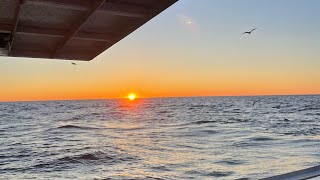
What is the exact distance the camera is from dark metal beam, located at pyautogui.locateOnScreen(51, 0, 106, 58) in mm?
4727

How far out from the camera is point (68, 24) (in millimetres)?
5758

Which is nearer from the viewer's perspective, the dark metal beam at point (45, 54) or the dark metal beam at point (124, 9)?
the dark metal beam at point (124, 9)

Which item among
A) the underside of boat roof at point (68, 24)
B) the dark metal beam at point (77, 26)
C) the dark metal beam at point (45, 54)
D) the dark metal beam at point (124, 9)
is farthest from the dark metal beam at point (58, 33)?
the dark metal beam at point (124, 9)

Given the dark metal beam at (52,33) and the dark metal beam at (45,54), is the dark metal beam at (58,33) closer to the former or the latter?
the dark metal beam at (52,33)

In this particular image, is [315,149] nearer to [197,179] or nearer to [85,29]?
[197,179]

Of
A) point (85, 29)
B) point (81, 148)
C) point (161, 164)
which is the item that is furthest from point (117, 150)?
point (85, 29)

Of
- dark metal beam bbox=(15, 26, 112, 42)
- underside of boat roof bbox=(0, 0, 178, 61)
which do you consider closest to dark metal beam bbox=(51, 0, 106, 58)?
underside of boat roof bbox=(0, 0, 178, 61)

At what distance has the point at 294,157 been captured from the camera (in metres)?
21.3

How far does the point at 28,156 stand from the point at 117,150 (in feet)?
20.6

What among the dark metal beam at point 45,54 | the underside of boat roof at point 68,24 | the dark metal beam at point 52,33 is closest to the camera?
the underside of boat roof at point 68,24

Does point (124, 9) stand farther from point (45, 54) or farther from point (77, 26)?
point (45, 54)

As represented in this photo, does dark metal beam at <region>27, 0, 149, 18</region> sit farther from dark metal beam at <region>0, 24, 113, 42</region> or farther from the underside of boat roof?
dark metal beam at <region>0, 24, 113, 42</region>

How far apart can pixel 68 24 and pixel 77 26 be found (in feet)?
0.86

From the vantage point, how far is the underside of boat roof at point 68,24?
4887 millimetres
